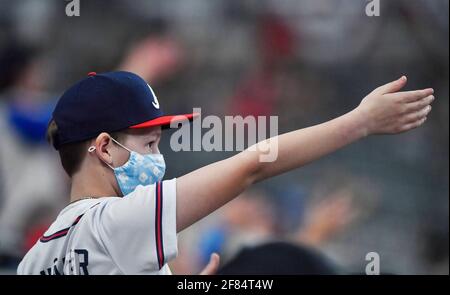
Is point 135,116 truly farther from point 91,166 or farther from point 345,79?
point 345,79

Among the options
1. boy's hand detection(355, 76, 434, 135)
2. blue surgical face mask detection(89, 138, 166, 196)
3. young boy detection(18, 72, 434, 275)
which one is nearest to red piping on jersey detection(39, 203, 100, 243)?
young boy detection(18, 72, 434, 275)

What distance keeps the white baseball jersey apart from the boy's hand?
40 centimetres

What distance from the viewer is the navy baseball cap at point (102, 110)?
6.03ft

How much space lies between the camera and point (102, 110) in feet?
6.02

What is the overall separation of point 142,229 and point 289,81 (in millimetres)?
3515

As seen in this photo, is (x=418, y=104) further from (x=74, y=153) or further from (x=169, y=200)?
(x=74, y=153)

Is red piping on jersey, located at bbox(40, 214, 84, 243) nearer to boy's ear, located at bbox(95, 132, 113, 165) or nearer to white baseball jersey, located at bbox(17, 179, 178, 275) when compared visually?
white baseball jersey, located at bbox(17, 179, 178, 275)

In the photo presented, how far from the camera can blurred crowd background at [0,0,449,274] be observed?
4398 mm

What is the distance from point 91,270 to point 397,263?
319cm

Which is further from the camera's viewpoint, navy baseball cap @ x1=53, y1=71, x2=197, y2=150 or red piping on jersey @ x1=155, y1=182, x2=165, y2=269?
navy baseball cap @ x1=53, y1=71, x2=197, y2=150

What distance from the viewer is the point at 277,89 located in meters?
4.95

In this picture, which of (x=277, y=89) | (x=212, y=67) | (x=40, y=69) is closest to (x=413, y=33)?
(x=277, y=89)

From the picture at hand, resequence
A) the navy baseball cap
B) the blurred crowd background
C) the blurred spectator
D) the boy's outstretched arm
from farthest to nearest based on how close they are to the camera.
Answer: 1. the blurred crowd background
2. the blurred spectator
3. the navy baseball cap
4. the boy's outstretched arm

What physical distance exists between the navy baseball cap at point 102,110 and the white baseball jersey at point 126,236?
212 millimetres
